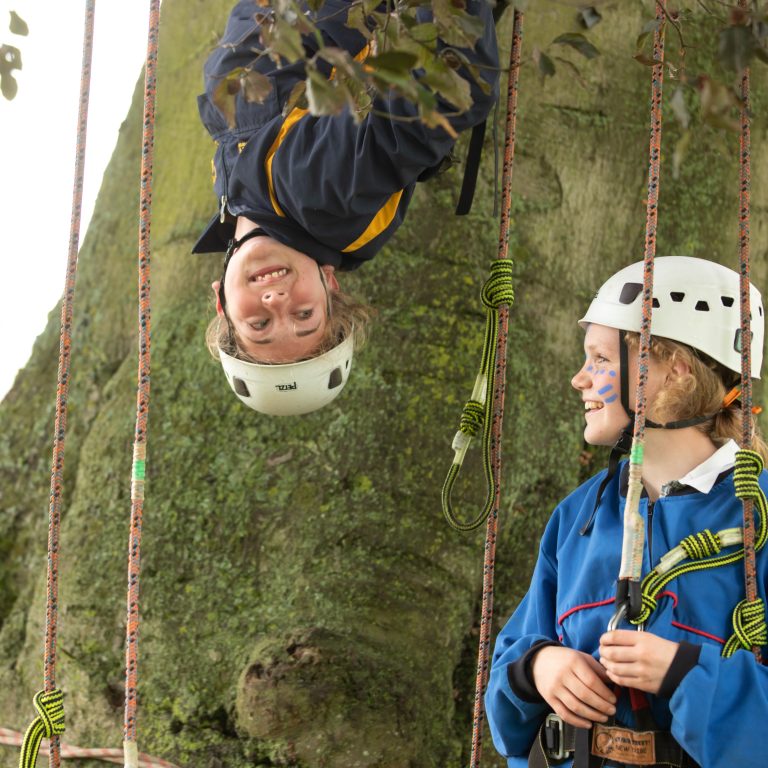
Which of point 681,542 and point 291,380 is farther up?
point 291,380

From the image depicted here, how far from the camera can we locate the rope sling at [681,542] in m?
2.33

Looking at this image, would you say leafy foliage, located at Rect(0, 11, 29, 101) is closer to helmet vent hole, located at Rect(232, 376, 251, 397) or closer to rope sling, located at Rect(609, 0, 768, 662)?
helmet vent hole, located at Rect(232, 376, 251, 397)

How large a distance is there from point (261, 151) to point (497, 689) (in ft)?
4.91

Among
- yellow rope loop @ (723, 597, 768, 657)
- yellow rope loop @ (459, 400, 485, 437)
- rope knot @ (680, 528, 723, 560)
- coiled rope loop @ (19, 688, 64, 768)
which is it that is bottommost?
coiled rope loop @ (19, 688, 64, 768)

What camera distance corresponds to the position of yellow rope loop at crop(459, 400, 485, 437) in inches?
122

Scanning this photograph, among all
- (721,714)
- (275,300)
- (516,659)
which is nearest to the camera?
(721,714)

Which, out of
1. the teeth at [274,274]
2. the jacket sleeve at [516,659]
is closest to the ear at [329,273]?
the teeth at [274,274]

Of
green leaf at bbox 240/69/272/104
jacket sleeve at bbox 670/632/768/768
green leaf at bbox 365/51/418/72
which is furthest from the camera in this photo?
jacket sleeve at bbox 670/632/768/768

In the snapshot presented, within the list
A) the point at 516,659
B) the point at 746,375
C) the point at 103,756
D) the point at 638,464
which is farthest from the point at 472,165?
the point at 103,756

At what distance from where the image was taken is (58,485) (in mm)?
2598

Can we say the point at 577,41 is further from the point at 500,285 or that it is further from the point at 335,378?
the point at 335,378

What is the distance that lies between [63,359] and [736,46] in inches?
67.1

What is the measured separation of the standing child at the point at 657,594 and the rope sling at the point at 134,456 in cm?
85

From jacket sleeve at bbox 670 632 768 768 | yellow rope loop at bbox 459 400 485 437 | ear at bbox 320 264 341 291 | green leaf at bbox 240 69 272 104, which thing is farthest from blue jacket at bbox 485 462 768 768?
green leaf at bbox 240 69 272 104
